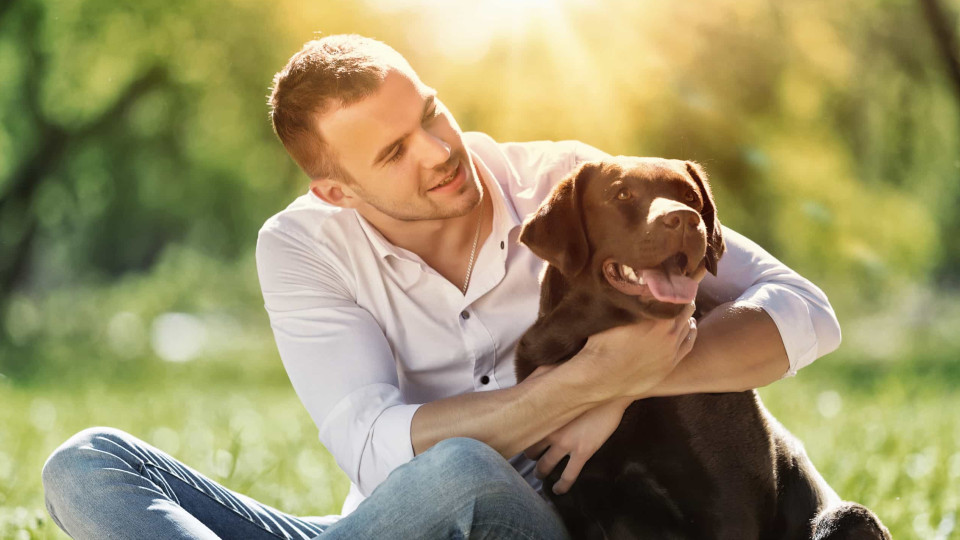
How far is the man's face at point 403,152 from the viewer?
8.84 feet

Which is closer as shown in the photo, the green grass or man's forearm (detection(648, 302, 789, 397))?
man's forearm (detection(648, 302, 789, 397))

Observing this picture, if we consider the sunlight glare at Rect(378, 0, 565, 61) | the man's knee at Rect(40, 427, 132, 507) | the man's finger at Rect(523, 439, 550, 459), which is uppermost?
the man's knee at Rect(40, 427, 132, 507)

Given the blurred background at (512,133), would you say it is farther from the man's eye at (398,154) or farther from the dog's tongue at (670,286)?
the dog's tongue at (670,286)

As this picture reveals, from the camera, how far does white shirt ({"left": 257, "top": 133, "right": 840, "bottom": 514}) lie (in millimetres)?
2604

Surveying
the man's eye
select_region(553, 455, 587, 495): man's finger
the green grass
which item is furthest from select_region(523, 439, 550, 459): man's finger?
the green grass

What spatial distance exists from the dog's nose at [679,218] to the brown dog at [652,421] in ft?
0.24

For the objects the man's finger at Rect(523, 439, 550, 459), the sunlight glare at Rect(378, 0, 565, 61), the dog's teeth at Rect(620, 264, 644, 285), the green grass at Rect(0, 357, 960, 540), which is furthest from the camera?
the sunlight glare at Rect(378, 0, 565, 61)

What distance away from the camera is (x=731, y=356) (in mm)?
2453

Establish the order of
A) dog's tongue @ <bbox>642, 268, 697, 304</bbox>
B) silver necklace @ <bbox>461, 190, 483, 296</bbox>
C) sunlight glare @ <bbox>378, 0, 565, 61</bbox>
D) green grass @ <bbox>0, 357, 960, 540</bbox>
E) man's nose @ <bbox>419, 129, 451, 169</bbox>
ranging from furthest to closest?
sunlight glare @ <bbox>378, 0, 565, 61</bbox>, green grass @ <bbox>0, 357, 960, 540</bbox>, silver necklace @ <bbox>461, 190, 483, 296</bbox>, man's nose @ <bbox>419, 129, 451, 169</bbox>, dog's tongue @ <bbox>642, 268, 697, 304</bbox>

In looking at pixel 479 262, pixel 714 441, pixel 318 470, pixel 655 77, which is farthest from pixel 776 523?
pixel 655 77

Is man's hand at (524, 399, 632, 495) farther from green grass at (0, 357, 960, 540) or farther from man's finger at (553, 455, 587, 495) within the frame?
green grass at (0, 357, 960, 540)

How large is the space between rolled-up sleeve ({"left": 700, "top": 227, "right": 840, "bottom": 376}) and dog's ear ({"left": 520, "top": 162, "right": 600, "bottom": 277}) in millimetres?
418

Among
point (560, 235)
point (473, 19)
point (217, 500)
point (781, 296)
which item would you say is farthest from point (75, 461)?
point (473, 19)

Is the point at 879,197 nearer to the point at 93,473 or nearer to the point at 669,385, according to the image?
the point at 669,385
